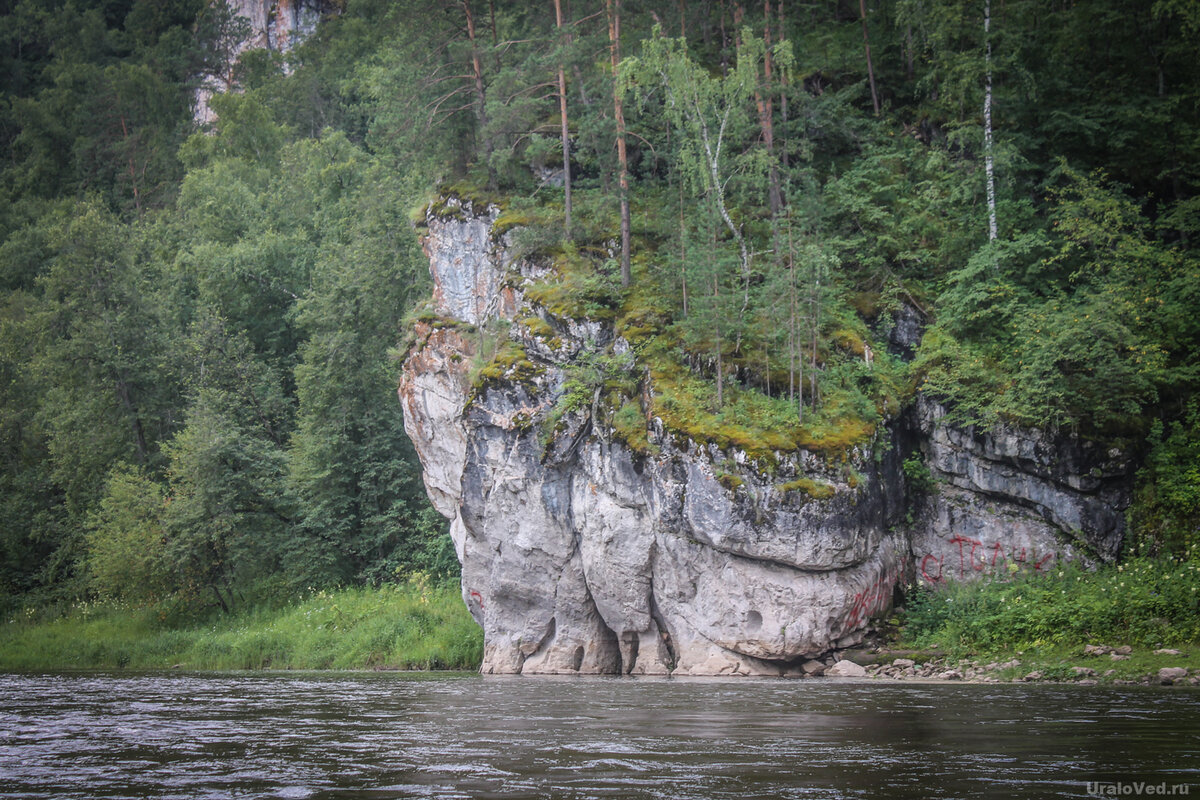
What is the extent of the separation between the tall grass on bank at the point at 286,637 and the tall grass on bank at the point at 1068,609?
538 inches

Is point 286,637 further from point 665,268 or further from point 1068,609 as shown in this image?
point 1068,609

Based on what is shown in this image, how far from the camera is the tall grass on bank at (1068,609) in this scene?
57.8 feet

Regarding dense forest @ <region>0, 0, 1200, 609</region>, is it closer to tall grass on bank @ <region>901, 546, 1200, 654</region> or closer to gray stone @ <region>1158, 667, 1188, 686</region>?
tall grass on bank @ <region>901, 546, 1200, 654</region>

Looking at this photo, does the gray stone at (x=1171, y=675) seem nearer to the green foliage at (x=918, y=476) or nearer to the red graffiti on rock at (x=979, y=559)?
the red graffiti on rock at (x=979, y=559)

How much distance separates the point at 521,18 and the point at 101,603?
96.3 feet

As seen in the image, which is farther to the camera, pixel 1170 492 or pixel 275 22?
pixel 275 22

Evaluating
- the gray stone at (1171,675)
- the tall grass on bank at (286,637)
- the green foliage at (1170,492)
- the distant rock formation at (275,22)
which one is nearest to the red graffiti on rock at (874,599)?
the green foliage at (1170,492)

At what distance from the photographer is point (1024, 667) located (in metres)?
17.8

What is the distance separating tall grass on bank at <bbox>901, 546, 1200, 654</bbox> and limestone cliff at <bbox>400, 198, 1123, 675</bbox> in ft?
3.12

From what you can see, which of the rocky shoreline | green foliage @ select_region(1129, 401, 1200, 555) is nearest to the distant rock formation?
the rocky shoreline

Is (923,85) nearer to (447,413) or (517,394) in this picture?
(517,394)

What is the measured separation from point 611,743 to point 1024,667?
11425 mm

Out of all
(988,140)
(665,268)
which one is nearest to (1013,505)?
(988,140)

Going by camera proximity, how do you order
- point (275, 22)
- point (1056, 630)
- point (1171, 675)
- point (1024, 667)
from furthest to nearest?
1. point (275, 22)
2. point (1056, 630)
3. point (1024, 667)
4. point (1171, 675)
